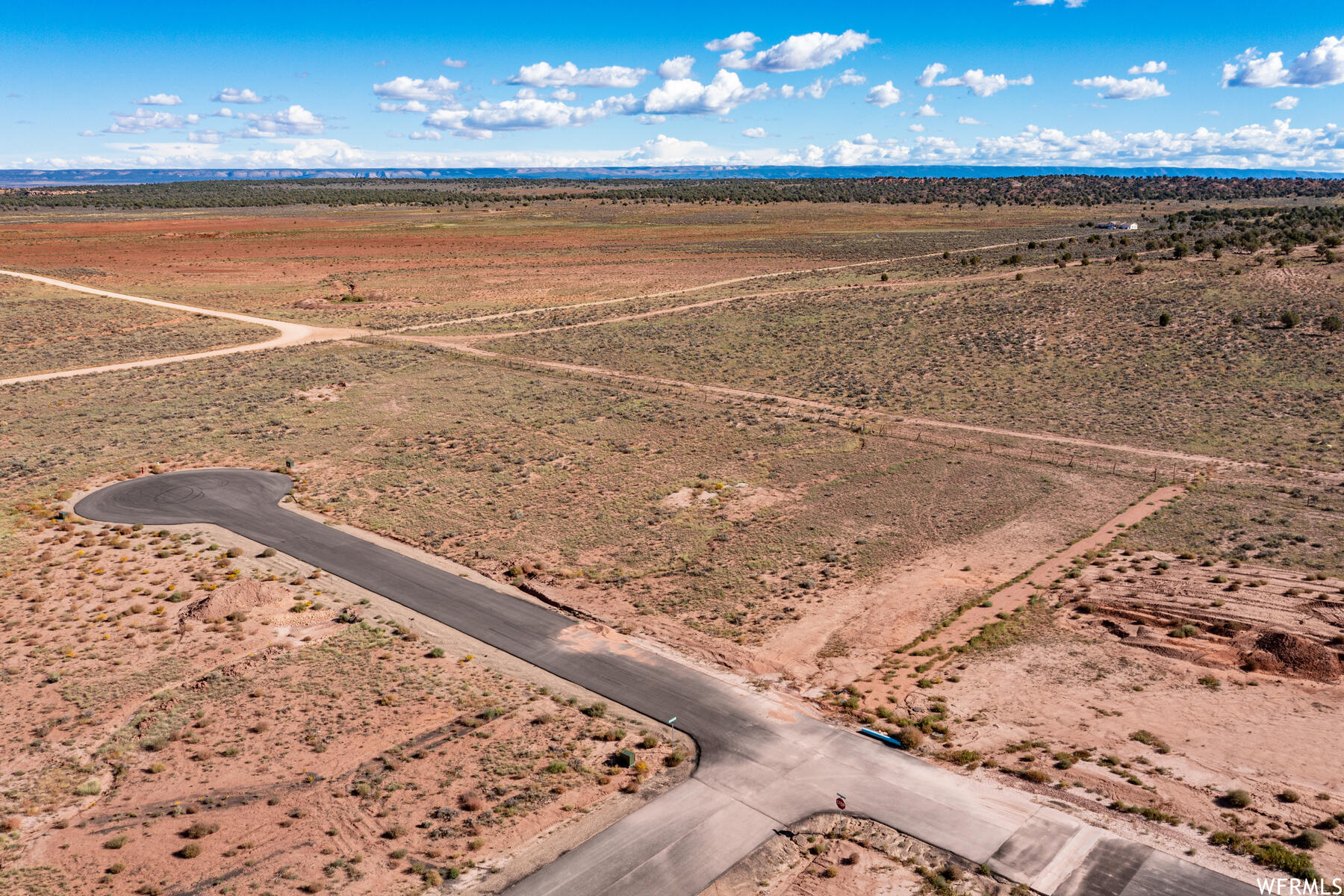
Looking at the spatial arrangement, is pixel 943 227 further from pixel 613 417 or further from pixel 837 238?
→ pixel 613 417

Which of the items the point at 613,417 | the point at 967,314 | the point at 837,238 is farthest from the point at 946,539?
the point at 837,238

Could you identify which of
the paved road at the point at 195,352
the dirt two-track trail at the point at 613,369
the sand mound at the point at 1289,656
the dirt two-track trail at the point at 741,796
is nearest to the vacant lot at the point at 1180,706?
the sand mound at the point at 1289,656

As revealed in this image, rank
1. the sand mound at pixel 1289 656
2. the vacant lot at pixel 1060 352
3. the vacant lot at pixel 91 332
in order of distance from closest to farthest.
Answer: the sand mound at pixel 1289 656, the vacant lot at pixel 1060 352, the vacant lot at pixel 91 332

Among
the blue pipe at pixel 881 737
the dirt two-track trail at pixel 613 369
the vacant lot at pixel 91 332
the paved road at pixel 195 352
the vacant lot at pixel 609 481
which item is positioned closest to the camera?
the blue pipe at pixel 881 737

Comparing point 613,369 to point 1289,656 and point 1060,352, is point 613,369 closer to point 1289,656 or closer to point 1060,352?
point 1060,352

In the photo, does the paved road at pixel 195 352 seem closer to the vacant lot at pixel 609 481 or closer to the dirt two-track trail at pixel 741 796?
the vacant lot at pixel 609 481

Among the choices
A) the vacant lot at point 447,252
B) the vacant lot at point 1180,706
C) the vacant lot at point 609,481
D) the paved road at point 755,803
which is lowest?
the paved road at point 755,803

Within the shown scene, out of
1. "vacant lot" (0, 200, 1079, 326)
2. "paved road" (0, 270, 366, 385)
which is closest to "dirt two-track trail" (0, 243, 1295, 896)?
"paved road" (0, 270, 366, 385)
